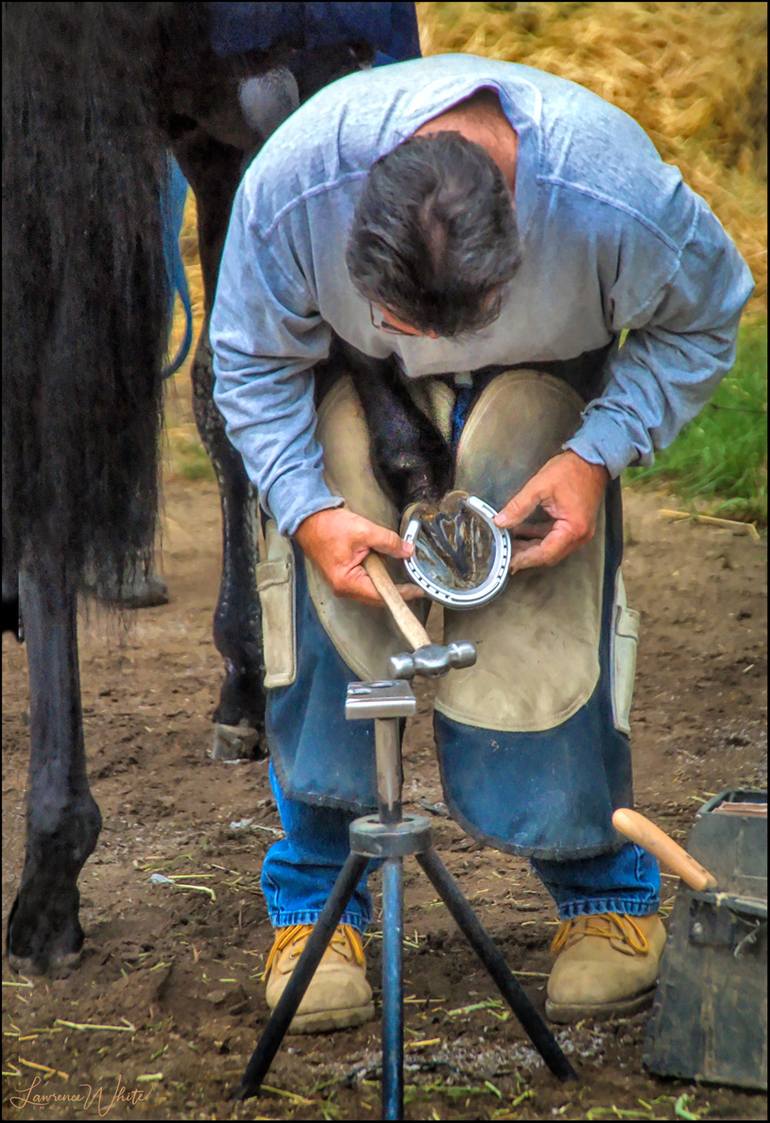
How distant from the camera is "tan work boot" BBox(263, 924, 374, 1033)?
1.80 m

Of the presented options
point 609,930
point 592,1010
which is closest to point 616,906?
point 609,930

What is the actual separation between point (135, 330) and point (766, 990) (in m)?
1.03

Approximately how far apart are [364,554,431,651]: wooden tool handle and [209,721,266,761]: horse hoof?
0.98 metres

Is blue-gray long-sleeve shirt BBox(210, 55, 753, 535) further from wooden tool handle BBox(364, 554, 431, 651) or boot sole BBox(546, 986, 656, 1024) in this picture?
boot sole BBox(546, 986, 656, 1024)

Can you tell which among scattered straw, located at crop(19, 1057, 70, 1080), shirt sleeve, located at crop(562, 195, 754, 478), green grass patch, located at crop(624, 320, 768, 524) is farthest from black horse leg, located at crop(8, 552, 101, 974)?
green grass patch, located at crop(624, 320, 768, 524)

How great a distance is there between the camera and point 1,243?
1.84 metres

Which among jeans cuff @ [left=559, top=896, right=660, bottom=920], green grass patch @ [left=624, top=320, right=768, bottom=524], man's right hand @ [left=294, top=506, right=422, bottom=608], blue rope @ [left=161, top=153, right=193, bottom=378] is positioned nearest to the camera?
man's right hand @ [left=294, top=506, right=422, bottom=608]

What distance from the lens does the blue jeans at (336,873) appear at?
190cm

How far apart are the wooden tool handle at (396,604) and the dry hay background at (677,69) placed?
2.69 m

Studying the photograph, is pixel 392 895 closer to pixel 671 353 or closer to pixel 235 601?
pixel 671 353

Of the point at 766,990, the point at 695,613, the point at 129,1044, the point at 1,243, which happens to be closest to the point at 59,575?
the point at 1,243

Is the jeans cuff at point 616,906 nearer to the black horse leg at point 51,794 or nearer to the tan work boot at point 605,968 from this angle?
the tan work boot at point 605,968

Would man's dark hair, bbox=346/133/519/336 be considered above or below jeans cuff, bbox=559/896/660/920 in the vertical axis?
above

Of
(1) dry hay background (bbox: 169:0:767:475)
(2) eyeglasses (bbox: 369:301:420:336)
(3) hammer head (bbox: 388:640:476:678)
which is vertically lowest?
(3) hammer head (bbox: 388:640:476:678)
